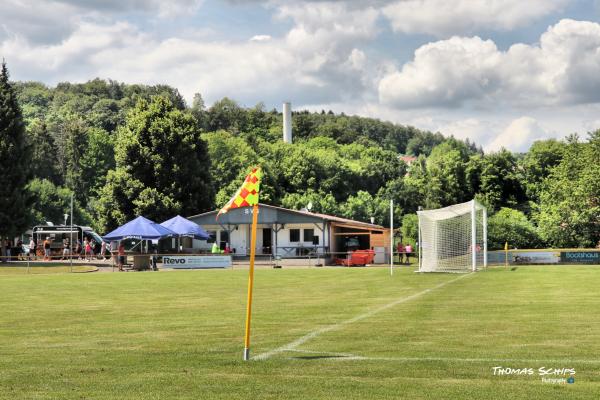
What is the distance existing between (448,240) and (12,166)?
35.2 m

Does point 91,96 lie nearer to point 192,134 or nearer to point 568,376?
point 192,134

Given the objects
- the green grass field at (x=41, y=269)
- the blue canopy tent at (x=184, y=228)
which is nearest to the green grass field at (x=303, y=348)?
the green grass field at (x=41, y=269)

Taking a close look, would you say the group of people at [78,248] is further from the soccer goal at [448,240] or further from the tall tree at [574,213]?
the tall tree at [574,213]

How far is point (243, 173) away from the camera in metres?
100

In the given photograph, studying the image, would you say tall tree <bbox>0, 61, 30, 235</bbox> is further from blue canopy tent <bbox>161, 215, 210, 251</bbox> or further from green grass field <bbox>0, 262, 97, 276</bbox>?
blue canopy tent <bbox>161, 215, 210, 251</bbox>

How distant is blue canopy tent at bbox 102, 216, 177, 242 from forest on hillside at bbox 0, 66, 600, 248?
40.5ft

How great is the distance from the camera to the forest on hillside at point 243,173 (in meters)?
70.1

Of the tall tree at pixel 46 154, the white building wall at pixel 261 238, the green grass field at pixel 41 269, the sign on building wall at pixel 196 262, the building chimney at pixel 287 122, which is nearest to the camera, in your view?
the green grass field at pixel 41 269

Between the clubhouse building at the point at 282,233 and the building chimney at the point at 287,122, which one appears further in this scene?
the building chimney at the point at 287,122

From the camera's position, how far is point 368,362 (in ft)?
33.6

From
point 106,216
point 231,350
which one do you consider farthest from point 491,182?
point 231,350

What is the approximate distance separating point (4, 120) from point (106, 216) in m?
13.6

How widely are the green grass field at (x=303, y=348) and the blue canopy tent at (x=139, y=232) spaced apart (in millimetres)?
31297

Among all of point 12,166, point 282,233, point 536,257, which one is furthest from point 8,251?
point 536,257
